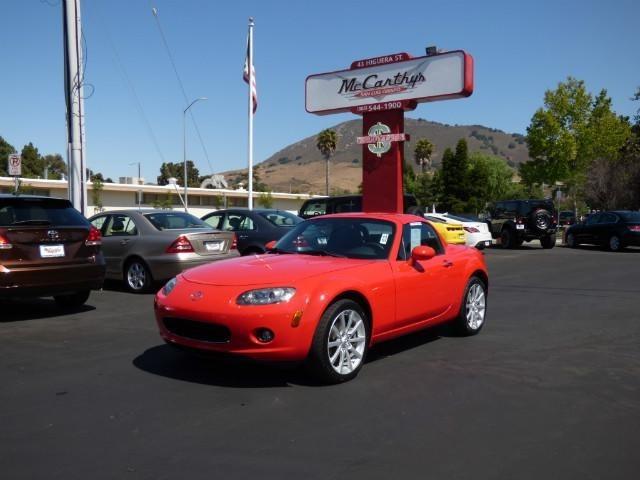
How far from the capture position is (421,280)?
620cm

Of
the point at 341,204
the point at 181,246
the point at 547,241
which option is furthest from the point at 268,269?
the point at 547,241

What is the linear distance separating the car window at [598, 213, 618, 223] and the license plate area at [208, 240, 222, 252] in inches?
679

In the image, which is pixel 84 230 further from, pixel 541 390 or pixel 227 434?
pixel 541 390

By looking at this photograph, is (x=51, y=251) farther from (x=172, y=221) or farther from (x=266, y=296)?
(x=266, y=296)

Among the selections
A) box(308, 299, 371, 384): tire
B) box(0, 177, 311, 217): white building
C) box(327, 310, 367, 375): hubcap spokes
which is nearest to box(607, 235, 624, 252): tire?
box(308, 299, 371, 384): tire

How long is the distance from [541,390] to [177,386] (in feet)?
9.52

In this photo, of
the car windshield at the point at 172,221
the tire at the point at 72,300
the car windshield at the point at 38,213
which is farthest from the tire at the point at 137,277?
the car windshield at the point at 38,213

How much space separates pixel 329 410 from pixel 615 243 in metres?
20.9

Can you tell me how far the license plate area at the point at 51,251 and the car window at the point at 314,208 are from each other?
11.3 metres

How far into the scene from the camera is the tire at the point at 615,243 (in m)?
22.4

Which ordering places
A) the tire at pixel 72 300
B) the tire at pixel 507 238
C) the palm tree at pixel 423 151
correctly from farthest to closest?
the palm tree at pixel 423 151
the tire at pixel 507 238
the tire at pixel 72 300

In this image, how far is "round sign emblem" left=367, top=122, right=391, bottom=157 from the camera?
52.3 feet

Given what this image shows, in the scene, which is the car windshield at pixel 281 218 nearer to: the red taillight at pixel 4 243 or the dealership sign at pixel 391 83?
the dealership sign at pixel 391 83

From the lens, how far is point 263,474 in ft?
11.2
